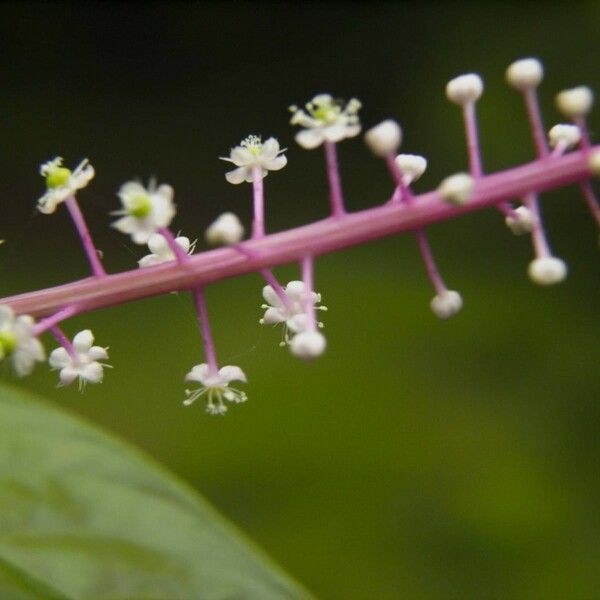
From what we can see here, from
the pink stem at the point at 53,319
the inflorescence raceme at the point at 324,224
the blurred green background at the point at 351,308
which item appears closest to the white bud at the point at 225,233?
the inflorescence raceme at the point at 324,224

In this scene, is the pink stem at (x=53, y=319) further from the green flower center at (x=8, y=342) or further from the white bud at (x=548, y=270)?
the white bud at (x=548, y=270)

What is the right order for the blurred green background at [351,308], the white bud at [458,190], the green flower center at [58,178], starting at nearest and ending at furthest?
the white bud at [458,190] → the green flower center at [58,178] → the blurred green background at [351,308]

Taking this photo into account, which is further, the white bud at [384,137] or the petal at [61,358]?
the petal at [61,358]

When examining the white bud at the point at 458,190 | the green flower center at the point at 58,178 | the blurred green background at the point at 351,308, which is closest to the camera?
the white bud at the point at 458,190

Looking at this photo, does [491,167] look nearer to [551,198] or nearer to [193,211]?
[551,198]

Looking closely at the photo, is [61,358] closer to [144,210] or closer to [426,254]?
[144,210]

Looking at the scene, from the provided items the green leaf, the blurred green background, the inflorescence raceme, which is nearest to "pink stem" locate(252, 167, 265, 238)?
the inflorescence raceme

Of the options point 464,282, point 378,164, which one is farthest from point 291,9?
point 464,282
